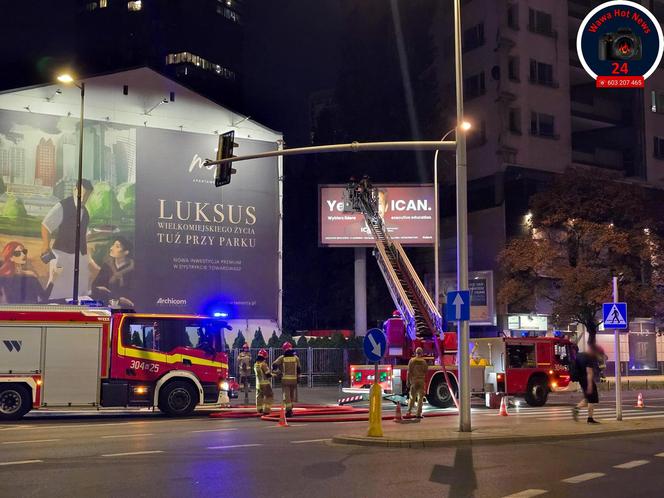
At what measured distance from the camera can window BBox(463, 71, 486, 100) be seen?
50.4 meters

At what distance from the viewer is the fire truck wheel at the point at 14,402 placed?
65.8 ft

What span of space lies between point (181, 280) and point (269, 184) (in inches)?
267

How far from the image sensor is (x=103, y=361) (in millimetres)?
20828

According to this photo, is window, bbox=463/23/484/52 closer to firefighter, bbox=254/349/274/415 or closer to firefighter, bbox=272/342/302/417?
firefighter, bbox=254/349/274/415

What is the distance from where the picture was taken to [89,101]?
37.0m

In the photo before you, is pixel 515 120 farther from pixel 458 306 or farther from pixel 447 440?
pixel 447 440

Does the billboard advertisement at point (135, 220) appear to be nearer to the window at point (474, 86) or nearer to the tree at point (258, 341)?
the tree at point (258, 341)

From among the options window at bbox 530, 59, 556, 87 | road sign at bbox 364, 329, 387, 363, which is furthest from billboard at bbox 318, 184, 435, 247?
road sign at bbox 364, 329, 387, 363

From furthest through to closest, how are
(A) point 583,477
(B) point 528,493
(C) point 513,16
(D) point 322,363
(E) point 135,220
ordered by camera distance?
(C) point 513,16 < (E) point 135,220 < (D) point 322,363 < (A) point 583,477 < (B) point 528,493

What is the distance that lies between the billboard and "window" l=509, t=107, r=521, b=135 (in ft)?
33.0

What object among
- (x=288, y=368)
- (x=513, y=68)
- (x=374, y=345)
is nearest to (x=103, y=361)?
(x=288, y=368)

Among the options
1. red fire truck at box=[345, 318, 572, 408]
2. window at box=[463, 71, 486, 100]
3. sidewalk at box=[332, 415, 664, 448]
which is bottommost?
sidewalk at box=[332, 415, 664, 448]

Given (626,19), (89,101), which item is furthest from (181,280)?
(626,19)

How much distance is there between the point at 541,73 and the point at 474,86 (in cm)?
421
